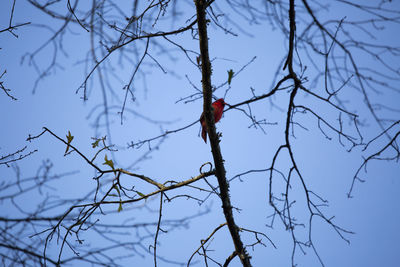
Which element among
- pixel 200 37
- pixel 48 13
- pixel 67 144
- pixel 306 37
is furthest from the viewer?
pixel 306 37

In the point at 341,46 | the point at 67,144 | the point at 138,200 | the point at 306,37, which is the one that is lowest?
the point at 138,200

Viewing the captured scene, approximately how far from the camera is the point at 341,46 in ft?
5.51

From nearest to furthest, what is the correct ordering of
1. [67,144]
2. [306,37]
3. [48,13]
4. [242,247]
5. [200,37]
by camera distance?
[48,13], [67,144], [200,37], [306,37], [242,247]

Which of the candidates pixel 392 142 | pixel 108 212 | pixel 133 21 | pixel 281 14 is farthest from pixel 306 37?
pixel 108 212

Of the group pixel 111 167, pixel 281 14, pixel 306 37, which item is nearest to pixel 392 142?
pixel 306 37

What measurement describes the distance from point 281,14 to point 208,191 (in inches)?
49.6

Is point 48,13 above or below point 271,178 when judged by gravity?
above

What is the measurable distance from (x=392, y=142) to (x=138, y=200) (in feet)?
4.86

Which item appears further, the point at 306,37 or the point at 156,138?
the point at 156,138

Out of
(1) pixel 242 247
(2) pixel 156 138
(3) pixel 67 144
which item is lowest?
(1) pixel 242 247

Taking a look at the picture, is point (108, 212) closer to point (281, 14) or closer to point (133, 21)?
point (133, 21)

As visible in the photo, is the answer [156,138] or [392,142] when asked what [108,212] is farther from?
[392,142]

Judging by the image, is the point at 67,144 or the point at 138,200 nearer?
the point at 67,144

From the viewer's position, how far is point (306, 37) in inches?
72.9
